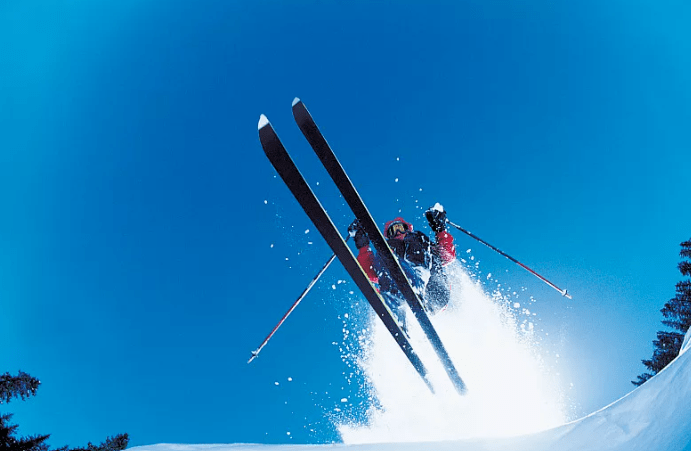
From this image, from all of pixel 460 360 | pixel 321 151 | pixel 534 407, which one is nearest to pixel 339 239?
pixel 321 151

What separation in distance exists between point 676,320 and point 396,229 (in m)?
6.19

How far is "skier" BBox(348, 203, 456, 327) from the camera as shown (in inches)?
257

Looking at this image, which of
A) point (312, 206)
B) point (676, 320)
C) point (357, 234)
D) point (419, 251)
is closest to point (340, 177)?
point (312, 206)

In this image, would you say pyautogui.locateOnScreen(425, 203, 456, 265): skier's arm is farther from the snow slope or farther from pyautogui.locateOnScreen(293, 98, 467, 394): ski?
the snow slope

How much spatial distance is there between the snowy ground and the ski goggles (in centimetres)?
486

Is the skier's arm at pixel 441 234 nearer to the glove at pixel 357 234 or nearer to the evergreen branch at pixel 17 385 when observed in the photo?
the glove at pixel 357 234

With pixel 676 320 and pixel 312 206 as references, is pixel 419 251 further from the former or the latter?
pixel 676 320

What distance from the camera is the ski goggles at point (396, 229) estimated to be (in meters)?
7.01

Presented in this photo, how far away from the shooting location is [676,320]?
7320 mm

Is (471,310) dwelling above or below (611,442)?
above

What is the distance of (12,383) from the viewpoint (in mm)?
3592

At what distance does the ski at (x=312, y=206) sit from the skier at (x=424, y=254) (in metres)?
1.43

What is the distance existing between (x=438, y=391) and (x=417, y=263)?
2.44 meters

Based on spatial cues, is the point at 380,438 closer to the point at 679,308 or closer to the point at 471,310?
the point at 471,310
